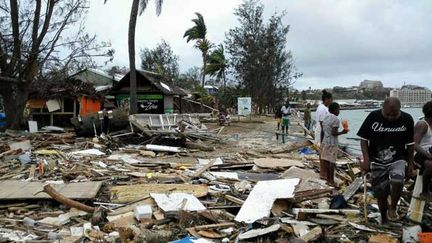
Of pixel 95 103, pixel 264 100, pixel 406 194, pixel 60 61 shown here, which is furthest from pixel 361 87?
pixel 406 194

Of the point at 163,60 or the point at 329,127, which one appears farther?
the point at 163,60

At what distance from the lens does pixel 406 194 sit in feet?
21.4

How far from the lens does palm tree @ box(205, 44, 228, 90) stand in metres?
43.8

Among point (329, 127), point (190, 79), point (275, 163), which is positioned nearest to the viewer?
point (329, 127)

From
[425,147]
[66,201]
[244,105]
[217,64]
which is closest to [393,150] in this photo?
[425,147]

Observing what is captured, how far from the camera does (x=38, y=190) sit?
25.0ft

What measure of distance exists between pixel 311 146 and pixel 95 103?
50.7 feet

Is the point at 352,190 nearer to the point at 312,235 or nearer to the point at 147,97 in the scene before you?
the point at 312,235

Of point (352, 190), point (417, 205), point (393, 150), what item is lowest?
point (352, 190)

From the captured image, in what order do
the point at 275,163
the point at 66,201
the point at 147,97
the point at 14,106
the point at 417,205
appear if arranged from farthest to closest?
1. the point at 147,97
2. the point at 14,106
3. the point at 275,163
4. the point at 66,201
5. the point at 417,205

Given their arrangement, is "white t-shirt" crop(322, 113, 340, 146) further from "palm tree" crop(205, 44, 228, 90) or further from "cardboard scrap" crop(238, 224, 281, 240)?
"palm tree" crop(205, 44, 228, 90)

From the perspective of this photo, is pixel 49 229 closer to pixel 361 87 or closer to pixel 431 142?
pixel 431 142

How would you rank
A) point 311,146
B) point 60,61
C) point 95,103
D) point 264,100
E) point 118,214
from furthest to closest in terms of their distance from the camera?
point 264,100 < point 95,103 < point 60,61 < point 311,146 < point 118,214

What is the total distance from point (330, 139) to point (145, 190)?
3.34 m
